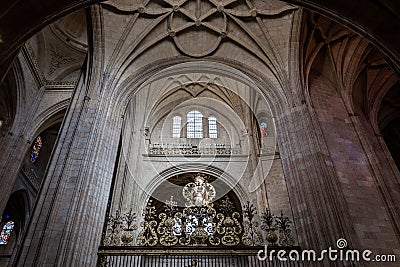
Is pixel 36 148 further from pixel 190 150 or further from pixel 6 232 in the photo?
pixel 190 150

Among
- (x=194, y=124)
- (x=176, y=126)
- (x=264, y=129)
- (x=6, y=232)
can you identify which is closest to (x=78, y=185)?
(x=264, y=129)

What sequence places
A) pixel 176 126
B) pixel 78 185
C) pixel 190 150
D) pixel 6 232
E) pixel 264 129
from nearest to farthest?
pixel 78 185 < pixel 264 129 < pixel 6 232 < pixel 190 150 < pixel 176 126

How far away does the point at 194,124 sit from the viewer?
61.9 feet

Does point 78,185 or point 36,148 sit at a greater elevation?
point 36,148

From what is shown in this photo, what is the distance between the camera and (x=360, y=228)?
A: 24.7 feet

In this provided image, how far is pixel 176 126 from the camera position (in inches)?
735

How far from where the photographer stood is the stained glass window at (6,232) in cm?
1581

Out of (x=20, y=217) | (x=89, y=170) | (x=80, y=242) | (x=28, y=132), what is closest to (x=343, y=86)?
(x=89, y=170)

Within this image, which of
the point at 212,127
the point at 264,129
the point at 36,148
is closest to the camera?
the point at 264,129

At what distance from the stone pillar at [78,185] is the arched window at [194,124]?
888 cm

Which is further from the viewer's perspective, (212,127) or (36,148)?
(212,127)

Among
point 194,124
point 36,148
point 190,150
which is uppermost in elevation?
point 194,124

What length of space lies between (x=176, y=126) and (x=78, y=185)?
11502 mm

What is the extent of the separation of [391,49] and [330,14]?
1.15 metres
